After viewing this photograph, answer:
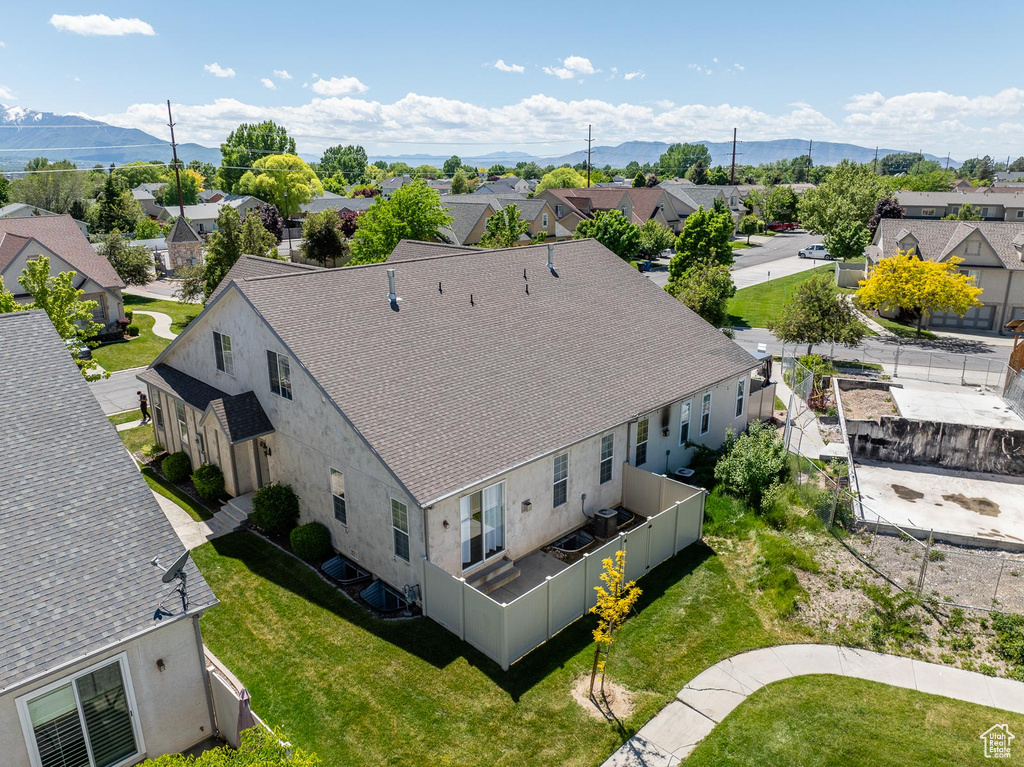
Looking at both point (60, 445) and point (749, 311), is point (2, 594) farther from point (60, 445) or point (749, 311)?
point (749, 311)

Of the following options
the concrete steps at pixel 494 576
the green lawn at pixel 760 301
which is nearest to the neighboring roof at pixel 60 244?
the concrete steps at pixel 494 576

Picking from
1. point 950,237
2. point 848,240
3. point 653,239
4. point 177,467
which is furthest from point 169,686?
point 848,240

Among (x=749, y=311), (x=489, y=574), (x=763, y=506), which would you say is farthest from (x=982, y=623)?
(x=749, y=311)

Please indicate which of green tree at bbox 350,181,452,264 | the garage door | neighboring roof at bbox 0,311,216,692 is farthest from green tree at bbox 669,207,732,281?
neighboring roof at bbox 0,311,216,692

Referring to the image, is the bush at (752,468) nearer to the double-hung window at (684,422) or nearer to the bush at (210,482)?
the double-hung window at (684,422)

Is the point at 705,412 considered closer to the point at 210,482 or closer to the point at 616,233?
the point at 210,482

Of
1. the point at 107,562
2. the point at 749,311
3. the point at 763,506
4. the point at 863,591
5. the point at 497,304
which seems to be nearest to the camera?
the point at 107,562

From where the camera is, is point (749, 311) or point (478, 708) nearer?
point (478, 708)
